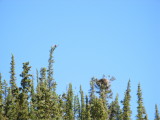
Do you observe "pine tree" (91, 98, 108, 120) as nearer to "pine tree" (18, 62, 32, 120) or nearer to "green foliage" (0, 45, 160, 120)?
"green foliage" (0, 45, 160, 120)

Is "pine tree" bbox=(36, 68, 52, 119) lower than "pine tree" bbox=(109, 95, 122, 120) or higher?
lower

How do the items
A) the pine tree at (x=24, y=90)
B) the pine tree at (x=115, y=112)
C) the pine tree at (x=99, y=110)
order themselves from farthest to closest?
the pine tree at (x=115, y=112) → the pine tree at (x=99, y=110) → the pine tree at (x=24, y=90)

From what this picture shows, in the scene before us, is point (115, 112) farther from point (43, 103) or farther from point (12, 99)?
point (43, 103)


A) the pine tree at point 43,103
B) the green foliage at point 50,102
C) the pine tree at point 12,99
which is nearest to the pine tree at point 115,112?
the green foliage at point 50,102

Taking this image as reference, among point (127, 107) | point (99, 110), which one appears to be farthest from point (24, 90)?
point (127, 107)

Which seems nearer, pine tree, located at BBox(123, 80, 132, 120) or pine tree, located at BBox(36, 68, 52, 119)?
pine tree, located at BBox(36, 68, 52, 119)

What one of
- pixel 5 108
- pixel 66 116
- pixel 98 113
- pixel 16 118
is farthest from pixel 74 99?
pixel 16 118

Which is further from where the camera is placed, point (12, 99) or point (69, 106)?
point (69, 106)

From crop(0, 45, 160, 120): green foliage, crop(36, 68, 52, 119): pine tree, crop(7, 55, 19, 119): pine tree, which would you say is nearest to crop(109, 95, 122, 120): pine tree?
crop(0, 45, 160, 120): green foliage

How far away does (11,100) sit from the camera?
274 feet

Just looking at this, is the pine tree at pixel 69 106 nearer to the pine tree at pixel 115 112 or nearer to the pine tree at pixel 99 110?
the pine tree at pixel 115 112

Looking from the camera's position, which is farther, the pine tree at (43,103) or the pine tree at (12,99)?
the pine tree at (43,103)

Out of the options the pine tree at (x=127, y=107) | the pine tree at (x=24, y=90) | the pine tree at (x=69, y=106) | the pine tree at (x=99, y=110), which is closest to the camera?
the pine tree at (x=24, y=90)

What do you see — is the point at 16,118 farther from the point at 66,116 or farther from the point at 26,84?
the point at 66,116
